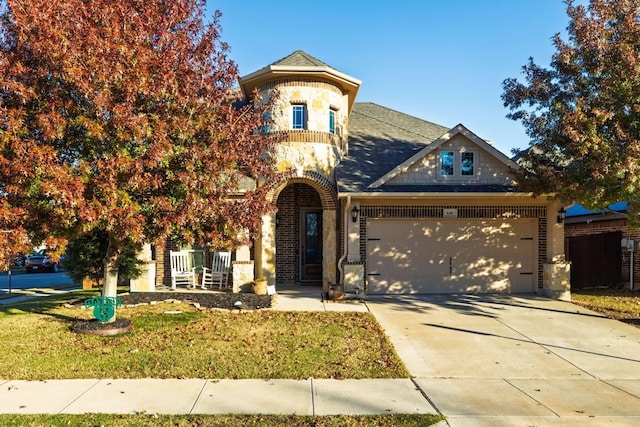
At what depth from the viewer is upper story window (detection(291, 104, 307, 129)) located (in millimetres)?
14750

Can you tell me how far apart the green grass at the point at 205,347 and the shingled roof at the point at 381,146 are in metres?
4.34

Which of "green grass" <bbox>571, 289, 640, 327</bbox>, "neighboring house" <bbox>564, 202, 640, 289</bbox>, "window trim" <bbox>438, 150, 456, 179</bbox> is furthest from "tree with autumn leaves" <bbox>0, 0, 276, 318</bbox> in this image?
"neighboring house" <bbox>564, 202, 640, 289</bbox>

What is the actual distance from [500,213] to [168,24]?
34.7 feet

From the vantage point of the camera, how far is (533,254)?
1443cm

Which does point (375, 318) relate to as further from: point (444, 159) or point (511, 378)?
point (444, 159)

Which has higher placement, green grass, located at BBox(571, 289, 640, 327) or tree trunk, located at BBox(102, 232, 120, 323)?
tree trunk, located at BBox(102, 232, 120, 323)

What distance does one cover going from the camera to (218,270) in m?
15.3

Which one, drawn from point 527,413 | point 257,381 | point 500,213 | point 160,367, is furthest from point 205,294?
point 527,413

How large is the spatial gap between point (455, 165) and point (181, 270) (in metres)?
9.14

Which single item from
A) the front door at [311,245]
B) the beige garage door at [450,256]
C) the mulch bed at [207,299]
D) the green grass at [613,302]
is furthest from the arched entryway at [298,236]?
the green grass at [613,302]

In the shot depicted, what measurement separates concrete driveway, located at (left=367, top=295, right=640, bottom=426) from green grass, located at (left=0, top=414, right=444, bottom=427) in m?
0.58

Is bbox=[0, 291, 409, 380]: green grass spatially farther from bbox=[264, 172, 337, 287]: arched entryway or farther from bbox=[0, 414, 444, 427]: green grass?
bbox=[264, 172, 337, 287]: arched entryway

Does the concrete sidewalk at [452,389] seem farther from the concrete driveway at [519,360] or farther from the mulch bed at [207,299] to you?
the mulch bed at [207,299]

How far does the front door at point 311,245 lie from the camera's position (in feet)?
54.6
